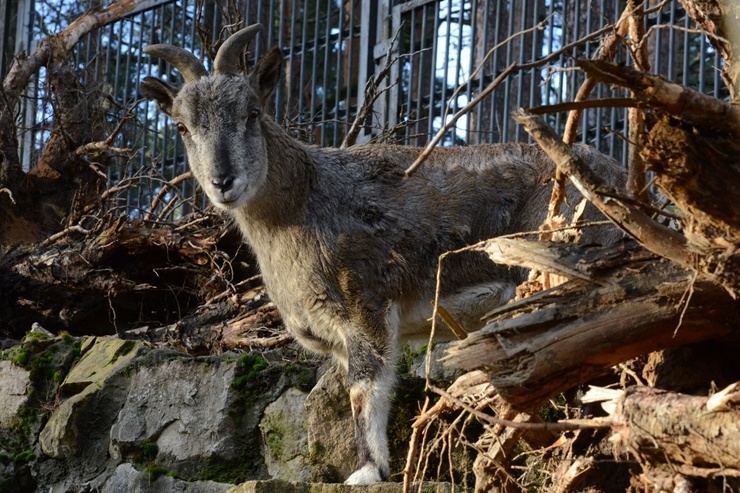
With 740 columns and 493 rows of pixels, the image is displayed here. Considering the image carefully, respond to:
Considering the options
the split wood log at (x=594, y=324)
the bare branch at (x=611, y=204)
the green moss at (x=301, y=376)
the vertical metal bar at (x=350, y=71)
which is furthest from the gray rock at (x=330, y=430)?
the vertical metal bar at (x=350, y=71)

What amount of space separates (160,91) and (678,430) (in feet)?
15.9

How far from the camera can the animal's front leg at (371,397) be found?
6109 mm

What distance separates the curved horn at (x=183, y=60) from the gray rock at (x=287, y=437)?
2.26 meters

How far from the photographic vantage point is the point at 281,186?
7.04 meters

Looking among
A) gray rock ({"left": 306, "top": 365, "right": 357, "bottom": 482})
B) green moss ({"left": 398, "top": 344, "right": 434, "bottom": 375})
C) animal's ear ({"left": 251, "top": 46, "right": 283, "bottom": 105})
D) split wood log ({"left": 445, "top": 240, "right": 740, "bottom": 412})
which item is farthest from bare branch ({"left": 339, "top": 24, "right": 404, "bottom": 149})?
split wood log ({"left": 445, "top": 240, "right": 740, "bottom": 412})

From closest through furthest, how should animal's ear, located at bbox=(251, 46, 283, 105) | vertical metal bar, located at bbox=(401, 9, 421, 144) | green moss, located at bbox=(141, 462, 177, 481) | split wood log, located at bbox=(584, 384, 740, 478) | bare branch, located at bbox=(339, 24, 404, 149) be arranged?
split wood log, located at bbox=(584, 384, 740, 478), green moss, located at bbox=(141, 462, 177, 481), animal's ear, located at bbox=(251, 46, 283, 105), bare branch, located at bbox=(339, 24, 404, 149), vertical metal bar, located at bbox=(401, 9, 421, 144)

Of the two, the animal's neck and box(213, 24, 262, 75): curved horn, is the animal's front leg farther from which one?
box(213, 24, 262, 75): curved horn

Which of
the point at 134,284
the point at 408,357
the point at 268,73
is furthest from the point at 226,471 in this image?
the point at 134,284

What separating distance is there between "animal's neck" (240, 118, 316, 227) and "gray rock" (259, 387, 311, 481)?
116 cm

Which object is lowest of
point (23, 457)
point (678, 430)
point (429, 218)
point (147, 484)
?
point (23, 457)

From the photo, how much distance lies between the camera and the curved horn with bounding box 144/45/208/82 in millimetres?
7227

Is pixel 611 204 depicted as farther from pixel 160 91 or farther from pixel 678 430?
pixel 160 91

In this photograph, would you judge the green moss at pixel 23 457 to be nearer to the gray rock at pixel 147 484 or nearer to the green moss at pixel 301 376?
the gray rock at pixel 147 484

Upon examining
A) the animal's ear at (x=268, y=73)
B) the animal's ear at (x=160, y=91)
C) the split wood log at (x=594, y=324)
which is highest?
the animal's ear at (x=268, y=73)
